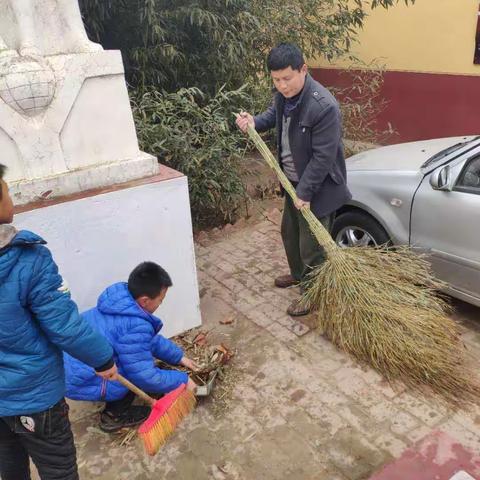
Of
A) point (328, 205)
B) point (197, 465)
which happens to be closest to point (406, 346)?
→ point (328, 205)

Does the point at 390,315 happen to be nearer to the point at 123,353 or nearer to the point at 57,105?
the point at 123,353

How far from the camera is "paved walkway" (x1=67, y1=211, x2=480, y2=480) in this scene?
2320mm

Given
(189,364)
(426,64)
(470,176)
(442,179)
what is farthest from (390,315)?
(426,64)

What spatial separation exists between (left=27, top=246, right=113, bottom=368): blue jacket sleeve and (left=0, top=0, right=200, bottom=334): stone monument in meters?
0.99

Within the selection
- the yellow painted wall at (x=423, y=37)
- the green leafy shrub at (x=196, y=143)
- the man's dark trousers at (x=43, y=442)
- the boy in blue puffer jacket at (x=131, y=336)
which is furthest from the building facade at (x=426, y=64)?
the man's dark trousers at (x=43, y=442)

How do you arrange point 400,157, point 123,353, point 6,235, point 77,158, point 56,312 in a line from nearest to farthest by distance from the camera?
point 6,235 → point 56,312 → point 123,353 → point 77,158 → point 400,157

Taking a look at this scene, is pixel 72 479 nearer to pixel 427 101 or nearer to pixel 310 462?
pixel 310 462

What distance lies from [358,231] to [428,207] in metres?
0.73

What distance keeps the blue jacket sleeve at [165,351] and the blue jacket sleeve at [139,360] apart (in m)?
0.15

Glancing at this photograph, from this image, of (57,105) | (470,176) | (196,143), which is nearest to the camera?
(57,105)

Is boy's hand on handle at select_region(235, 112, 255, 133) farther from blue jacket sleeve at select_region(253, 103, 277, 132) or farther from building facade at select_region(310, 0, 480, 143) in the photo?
building facade at select_region(310, 0, 480, 143)

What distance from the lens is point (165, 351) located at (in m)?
2.61

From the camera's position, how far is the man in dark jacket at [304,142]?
288 centimetres

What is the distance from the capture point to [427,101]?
6.71 metres
